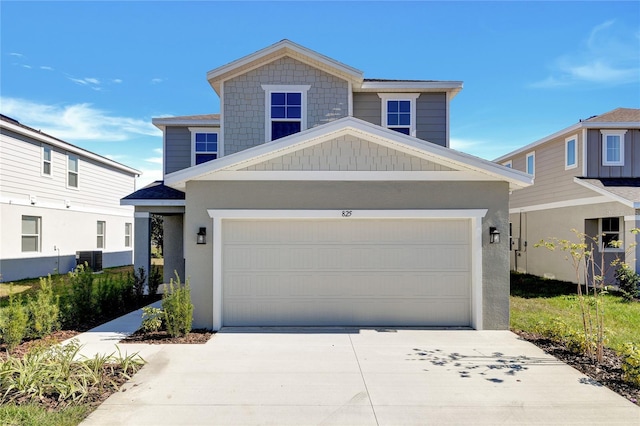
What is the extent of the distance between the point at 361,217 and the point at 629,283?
377 inches

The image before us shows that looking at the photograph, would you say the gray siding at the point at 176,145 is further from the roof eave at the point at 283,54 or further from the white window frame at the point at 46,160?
the white window frame at the point at 46,160

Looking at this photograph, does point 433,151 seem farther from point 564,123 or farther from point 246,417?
point 564,123

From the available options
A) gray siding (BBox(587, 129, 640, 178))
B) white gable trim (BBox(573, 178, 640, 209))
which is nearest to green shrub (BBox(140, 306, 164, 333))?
white gable trim (BBox(573, 178, 640, 209))

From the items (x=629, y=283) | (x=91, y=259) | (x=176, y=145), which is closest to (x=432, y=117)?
(x=629, y=283)

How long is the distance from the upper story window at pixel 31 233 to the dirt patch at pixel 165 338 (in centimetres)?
1075

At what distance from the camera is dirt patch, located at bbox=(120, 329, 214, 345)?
6.64 m

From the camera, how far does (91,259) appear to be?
16844 millimetres

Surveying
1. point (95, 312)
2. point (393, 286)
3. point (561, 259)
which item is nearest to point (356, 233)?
point (393, 286)

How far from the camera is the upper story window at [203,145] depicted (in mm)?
12336

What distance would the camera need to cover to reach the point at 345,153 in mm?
7551

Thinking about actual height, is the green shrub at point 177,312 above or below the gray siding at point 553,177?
below

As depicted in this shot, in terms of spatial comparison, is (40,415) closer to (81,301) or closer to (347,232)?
(81,301)

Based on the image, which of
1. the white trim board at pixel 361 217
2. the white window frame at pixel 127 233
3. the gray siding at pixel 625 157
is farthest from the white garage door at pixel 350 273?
the white window frame at pixel 127 233

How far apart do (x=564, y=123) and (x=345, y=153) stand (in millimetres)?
12106
